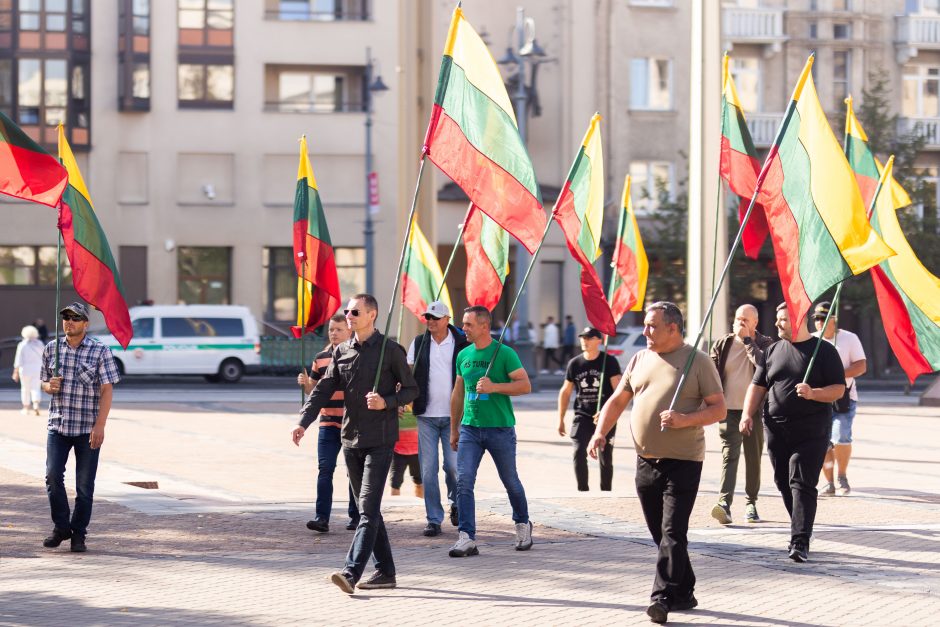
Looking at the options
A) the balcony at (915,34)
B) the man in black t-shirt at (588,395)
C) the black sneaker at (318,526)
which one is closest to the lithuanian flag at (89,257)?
the black sneaker at (318,526)

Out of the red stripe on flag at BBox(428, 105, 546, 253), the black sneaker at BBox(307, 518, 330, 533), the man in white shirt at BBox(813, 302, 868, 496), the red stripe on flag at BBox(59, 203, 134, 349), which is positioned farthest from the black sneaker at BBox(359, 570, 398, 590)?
the man in white shirt at BBox(813, 302, 868, 496)

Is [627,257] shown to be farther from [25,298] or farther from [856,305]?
[25,298]

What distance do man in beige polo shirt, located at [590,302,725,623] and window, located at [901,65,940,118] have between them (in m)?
41.6

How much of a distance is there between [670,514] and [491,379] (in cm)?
240

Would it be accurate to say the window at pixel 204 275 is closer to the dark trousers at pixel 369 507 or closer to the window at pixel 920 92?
the window at pixel 920 92

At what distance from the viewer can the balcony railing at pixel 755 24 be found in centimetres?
4622

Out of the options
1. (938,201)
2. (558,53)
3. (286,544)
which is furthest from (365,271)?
(286,544)

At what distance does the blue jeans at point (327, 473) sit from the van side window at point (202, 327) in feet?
83.1

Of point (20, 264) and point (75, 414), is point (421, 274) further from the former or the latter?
point (20, 264)

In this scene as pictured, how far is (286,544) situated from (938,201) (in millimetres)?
39672

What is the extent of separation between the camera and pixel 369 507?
28.3 feet

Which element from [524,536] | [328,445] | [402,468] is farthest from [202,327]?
[524,536]

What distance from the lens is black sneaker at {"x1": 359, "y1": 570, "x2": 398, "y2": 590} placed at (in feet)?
28.7

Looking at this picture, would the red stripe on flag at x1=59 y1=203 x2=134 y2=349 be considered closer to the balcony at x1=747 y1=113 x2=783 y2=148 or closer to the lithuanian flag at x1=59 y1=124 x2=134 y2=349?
the lithuanian flag at x1=59 y1=124 x2=134 y2=349
